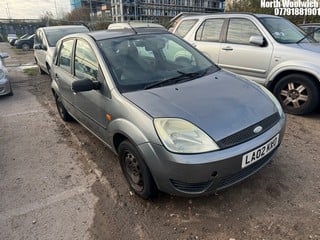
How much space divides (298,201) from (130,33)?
2.64 meters

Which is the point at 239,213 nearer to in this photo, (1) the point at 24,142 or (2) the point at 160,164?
(2) the point at 160,164

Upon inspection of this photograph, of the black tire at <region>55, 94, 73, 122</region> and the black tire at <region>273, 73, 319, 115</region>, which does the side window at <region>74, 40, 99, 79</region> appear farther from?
the black tire at <region>273, 73, 319, 115</region>

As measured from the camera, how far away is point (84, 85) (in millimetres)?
2832

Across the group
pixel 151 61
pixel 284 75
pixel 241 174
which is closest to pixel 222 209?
pixel 241 174

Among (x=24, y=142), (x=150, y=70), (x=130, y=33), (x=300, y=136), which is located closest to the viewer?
(x=150, y=70)

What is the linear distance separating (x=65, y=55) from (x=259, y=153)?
10.3ft

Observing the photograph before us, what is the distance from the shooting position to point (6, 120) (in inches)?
204

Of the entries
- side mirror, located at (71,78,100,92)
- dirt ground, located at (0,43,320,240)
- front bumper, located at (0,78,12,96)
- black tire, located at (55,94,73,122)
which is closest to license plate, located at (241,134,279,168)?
dirt ground, located at (0,43,320,240)

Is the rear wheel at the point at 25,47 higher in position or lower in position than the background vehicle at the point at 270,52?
lower

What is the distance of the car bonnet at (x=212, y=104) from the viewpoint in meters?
2.24

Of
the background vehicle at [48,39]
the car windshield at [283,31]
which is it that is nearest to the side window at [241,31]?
the car windshield at [283,31]

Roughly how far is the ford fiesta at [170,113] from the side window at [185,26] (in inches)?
107

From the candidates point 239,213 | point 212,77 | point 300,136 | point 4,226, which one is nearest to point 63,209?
point 4,226

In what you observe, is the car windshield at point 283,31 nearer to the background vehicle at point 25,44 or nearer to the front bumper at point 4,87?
the front bumper at point 4,87
